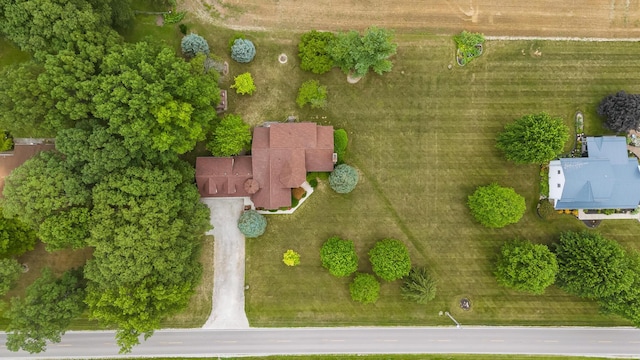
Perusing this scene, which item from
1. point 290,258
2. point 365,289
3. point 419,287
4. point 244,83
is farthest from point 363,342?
point 244,83

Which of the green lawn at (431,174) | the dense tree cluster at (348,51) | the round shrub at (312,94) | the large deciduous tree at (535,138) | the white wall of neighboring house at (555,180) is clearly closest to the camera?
the dense tree cluster at (348,51)

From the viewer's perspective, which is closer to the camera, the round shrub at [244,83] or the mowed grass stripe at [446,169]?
the round shrub at [244,83]

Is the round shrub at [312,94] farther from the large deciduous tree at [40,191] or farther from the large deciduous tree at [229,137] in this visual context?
the large deciduous tree at [40,191]

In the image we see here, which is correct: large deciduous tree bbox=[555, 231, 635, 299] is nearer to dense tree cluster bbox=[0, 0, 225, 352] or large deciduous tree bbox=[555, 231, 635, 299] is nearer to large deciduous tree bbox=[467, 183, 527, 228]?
large deciduous tree bbox=[467, 183, 527, 228]

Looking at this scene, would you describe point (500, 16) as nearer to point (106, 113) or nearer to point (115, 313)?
point (106, 113)

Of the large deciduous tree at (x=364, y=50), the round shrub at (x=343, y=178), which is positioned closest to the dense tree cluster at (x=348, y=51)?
the large deciduous tree at (x=364, y=50)

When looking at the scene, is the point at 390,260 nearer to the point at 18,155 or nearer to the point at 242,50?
the point at 242,50

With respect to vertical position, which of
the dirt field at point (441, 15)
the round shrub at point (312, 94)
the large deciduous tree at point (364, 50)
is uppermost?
the dirt field at point (441, 15)
